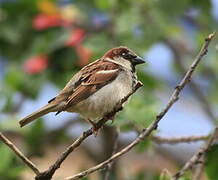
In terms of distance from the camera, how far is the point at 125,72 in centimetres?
A: 272

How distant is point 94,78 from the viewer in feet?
8.81

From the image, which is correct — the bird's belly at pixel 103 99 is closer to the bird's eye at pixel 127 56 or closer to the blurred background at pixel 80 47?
the bird's eye at pixel 127 56

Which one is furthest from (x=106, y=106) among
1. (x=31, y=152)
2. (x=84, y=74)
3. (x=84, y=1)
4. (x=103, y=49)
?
(x=84, y=1)

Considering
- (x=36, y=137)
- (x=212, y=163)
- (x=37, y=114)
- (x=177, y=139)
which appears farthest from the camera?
(x=36, y=137)

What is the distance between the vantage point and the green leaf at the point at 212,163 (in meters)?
2.41

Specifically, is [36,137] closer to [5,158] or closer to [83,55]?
[83,55]

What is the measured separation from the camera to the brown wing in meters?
2.66

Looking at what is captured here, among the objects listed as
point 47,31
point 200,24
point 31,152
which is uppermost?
point 47,31

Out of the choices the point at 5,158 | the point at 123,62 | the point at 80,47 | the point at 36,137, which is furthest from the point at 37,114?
the point at 80,47

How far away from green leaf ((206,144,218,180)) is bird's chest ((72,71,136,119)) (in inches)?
15.2

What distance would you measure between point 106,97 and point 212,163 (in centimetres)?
47

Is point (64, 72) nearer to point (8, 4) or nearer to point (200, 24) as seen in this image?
point (8, 4)

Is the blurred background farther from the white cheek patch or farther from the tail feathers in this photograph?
the tail feathers

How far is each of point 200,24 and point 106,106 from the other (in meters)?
1.91
